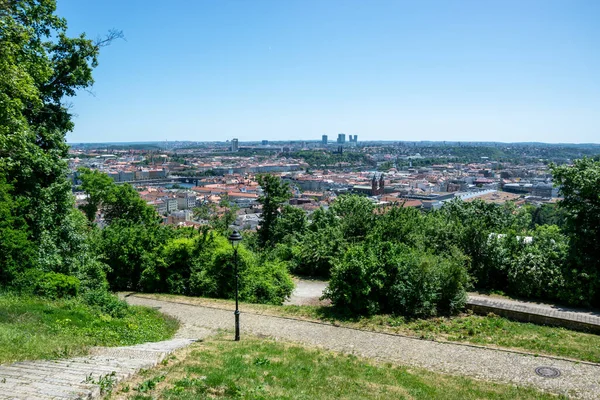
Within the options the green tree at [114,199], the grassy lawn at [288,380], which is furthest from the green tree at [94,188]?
the grassy lawn at [288,380]

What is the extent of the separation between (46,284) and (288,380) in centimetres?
652

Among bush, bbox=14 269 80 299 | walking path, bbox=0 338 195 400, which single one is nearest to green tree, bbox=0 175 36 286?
bush, bbox=14 269 80 299

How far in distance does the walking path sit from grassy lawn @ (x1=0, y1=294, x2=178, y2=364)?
1.24 ft

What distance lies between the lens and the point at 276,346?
28.8ft

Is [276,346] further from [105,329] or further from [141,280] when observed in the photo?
[141,280]

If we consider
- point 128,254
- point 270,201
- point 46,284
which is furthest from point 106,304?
point 270,201

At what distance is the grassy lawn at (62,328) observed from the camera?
Answer: 6.53 m

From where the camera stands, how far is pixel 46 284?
10.1m

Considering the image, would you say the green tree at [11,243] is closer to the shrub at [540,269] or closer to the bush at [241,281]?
the bush at [241,281]

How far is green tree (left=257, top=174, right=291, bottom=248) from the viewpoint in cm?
2434

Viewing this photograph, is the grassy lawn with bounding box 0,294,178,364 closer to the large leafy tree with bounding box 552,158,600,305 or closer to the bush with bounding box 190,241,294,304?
the bush with bounding box 190,241,294,304

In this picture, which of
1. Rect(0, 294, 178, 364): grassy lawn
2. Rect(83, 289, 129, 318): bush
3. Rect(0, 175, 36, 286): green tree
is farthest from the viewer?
Rect(83, 289, 129, 318): bush

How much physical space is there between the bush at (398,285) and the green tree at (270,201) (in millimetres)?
12854

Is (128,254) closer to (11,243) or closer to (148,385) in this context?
(11,243)
